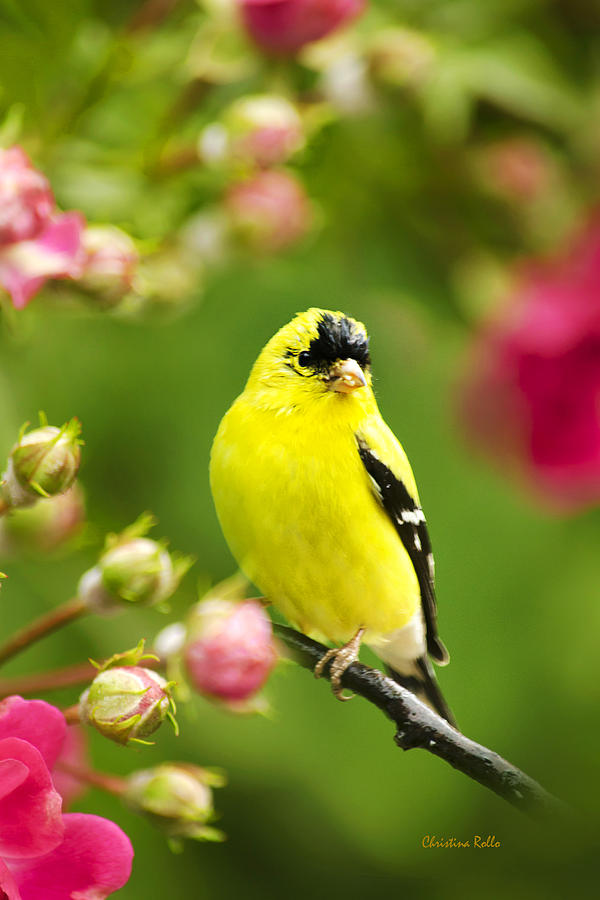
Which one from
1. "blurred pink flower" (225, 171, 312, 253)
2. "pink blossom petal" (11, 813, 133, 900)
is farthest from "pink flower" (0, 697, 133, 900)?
"blurred pink flower" (225, 171, 312, 253)

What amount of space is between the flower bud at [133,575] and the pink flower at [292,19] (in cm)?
Result: 30

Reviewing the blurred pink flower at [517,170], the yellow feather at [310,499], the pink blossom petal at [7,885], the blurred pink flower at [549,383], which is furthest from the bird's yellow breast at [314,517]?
the blurred pink flower at [517,170]

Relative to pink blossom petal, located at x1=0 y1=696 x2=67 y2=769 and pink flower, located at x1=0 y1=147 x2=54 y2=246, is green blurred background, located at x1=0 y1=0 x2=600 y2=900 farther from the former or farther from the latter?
pink blossom petal, located at x1=0 y1=696 x2=67 y2=769

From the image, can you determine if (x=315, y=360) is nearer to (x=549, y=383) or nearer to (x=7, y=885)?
(x=7, y=885)

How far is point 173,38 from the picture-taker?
25.0 inches

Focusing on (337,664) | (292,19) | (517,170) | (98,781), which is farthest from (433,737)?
(517,170)

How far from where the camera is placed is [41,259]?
38cm

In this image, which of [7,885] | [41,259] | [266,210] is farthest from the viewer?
[266,210]

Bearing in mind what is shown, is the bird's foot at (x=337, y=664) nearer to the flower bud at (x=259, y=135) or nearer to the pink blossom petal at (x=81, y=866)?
the pink blossom petal at (x=81, y=866)

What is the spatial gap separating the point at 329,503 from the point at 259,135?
0.67 ft

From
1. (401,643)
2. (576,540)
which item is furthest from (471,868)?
(576,540)

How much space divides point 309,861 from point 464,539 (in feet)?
0.65

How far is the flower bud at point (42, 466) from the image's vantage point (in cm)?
31

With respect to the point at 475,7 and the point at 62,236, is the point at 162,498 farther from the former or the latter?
the point at 475,7
